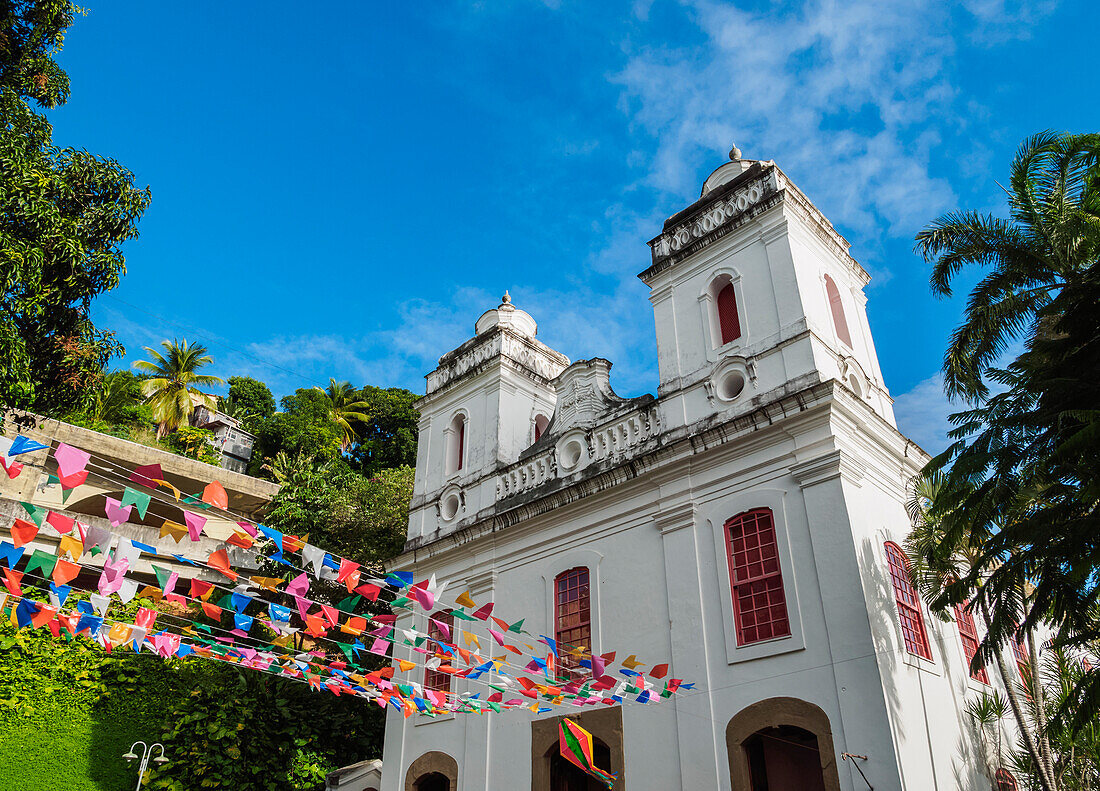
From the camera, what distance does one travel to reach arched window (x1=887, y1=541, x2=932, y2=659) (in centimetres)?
1095

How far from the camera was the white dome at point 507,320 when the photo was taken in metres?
19.8

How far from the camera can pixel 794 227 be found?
14.0 m

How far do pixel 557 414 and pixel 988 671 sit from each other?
887 centimetres

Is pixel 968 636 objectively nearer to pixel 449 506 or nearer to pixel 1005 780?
pixel 1005 780

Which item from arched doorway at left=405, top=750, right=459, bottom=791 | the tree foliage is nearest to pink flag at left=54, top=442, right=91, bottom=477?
arched doorway at left=405, top=750, right=459, bottom=791

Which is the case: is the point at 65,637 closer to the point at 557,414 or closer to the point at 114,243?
the point at 114,243

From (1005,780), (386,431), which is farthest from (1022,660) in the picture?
(386,431)

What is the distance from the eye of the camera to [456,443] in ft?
62.0

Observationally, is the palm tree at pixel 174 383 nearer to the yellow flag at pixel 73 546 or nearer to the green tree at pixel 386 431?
the green tree at pixel 386 431

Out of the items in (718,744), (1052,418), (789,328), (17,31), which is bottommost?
(718,744)

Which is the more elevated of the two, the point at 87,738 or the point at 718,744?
the point at 87,738

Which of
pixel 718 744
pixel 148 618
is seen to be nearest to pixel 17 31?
pixel 148 618

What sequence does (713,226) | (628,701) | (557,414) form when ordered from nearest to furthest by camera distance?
(628,701) < (713,226) < (557,414)

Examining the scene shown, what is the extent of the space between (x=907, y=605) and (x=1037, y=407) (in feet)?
11.5
